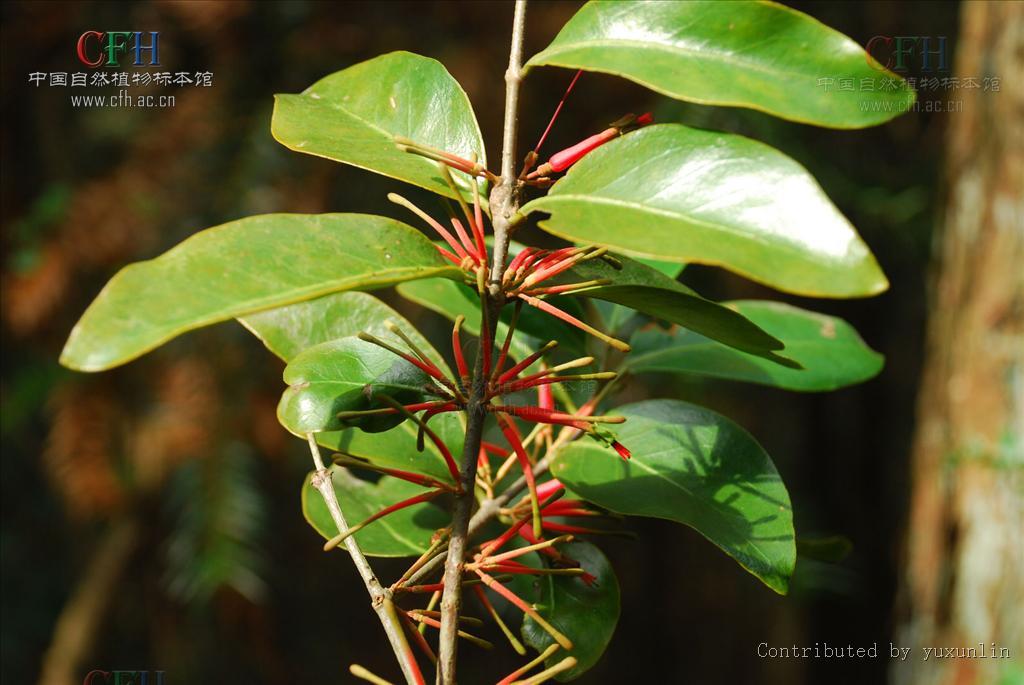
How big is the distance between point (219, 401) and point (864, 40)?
1278 mm

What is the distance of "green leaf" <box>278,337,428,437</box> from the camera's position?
299 mm

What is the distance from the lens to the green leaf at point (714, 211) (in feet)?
0.77

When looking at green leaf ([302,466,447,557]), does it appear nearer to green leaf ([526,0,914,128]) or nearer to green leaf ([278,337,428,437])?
green leaf ([278,337,428,437])

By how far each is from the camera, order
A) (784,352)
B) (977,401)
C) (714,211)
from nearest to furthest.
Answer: (714,211) → (784,352) → (977,401)

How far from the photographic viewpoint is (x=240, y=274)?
0.26 m

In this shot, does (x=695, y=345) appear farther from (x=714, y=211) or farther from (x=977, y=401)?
(x=977, y=401)

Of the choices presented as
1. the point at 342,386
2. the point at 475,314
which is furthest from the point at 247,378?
the point at 342,386

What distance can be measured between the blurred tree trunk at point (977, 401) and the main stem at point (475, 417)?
3.38ft

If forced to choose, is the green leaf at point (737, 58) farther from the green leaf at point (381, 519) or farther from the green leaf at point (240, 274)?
the green leaf at point (381, 519)

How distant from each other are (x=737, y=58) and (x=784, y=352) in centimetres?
22

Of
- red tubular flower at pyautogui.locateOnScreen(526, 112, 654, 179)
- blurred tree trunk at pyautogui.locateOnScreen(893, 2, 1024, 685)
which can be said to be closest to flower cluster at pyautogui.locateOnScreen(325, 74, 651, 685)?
red tubular flower at pyautogui.locateOnScreen(526, 112, 654, 179)

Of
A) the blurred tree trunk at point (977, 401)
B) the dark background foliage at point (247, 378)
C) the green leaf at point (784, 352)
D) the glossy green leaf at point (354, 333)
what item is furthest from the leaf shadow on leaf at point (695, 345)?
the blurred tree trunk at point (977, 401)

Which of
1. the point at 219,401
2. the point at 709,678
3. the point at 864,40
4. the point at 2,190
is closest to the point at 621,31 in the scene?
the point at 219,401

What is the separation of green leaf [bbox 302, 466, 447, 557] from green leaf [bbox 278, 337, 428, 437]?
0.25 ft
